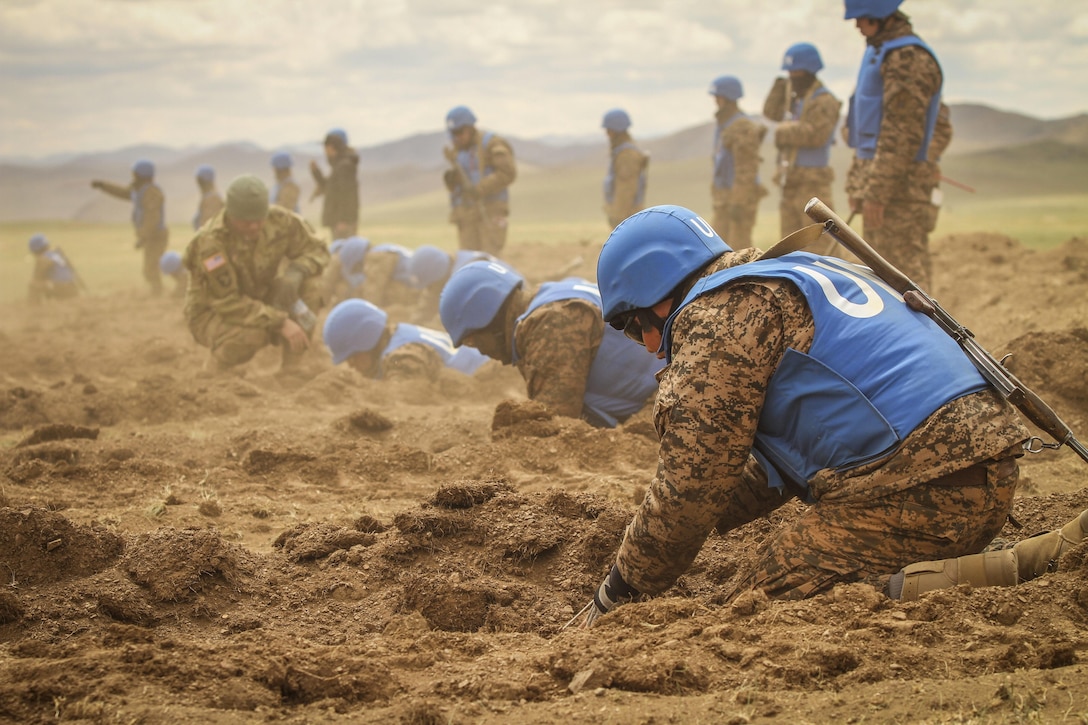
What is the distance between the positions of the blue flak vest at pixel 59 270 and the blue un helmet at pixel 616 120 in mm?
9621

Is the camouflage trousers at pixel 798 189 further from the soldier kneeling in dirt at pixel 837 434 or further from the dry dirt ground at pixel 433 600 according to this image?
the soldier kneeling in dirt at pixel 837 434

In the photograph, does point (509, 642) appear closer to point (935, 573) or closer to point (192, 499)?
point (935, 573)

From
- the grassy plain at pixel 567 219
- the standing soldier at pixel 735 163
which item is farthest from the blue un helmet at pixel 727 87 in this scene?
the grassy plain at pixel 567 219

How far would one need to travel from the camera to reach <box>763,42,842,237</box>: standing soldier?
388 inches

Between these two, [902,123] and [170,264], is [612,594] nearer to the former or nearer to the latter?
[902,123]

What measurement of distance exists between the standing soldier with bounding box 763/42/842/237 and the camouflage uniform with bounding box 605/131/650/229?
3375mm

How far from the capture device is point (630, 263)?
10.8 feet

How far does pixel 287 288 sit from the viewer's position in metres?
8.91

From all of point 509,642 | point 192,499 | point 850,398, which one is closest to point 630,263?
point 850,398

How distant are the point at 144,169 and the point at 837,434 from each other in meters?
15.5

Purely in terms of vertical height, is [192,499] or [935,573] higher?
[935,573]

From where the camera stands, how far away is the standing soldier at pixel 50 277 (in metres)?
16.3

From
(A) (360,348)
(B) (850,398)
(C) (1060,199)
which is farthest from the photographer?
(C) (1060,199)

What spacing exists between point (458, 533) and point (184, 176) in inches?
1909
